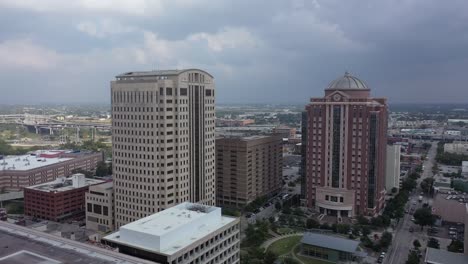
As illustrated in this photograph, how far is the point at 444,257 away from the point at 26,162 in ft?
299

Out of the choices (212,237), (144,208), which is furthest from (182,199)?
(212,237)

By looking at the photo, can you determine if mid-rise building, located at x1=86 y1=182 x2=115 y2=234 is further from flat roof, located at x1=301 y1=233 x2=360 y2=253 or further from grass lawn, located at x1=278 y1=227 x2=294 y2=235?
flat roof, located at x1=301 y1=233 x2=360 y2=253

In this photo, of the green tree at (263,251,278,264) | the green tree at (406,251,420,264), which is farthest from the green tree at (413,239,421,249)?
the green tree at (263,251,278,264)

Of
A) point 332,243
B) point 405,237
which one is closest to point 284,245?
point 332,243

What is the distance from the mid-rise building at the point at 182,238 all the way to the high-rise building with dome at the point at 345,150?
119ft

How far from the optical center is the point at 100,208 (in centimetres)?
6462

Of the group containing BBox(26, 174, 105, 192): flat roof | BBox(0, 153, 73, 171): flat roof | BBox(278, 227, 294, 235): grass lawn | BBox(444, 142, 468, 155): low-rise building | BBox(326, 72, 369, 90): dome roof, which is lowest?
BBox(278, 227, 294, 235): grass lawn

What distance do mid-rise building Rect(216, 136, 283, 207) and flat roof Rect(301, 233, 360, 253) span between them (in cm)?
2489

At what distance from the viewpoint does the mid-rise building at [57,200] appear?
232 ft

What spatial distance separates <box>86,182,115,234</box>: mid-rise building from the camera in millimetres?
63625

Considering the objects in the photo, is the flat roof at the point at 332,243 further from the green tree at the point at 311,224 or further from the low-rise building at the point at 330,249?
the green tree at the point at 311,224

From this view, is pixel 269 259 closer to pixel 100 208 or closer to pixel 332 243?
pixel 332 243

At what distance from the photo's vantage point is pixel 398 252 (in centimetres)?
5762

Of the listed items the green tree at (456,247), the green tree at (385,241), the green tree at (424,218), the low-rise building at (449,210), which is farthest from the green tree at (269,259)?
the low-rise building at (449,210)
